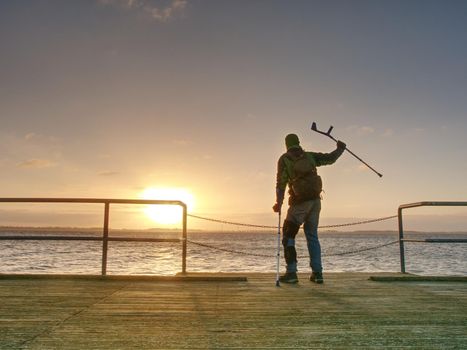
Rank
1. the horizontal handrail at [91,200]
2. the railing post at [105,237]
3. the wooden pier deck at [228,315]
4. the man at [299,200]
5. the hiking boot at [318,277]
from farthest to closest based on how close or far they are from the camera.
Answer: the horizontal handrail at [91,200]
the railing post at [105,237]
the man at [299,200]
the hiking boot at [318,277]
the wooden pier deck at [228,315]

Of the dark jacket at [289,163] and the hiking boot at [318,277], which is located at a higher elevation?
the dark jacket at [289,163]

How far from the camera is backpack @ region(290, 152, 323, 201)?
244 inches

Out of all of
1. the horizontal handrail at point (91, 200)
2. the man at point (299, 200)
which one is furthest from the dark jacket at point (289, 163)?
the horizontal handrail at point (91, 200)

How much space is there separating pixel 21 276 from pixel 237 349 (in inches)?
182

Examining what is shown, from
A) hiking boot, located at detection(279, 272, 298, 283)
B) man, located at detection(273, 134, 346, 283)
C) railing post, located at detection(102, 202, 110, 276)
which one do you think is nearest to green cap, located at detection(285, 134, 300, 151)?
man, located at detection(273, 134, 346, 283)

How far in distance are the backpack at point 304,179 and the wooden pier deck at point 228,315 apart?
4.29 feet

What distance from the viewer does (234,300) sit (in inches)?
170

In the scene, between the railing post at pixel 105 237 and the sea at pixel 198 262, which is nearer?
the railing post at pixel 105 237

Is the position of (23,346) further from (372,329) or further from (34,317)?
(372,329)

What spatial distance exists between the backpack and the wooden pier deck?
1.31 m

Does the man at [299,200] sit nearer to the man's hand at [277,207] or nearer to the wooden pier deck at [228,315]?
the man's hand at [277,207]

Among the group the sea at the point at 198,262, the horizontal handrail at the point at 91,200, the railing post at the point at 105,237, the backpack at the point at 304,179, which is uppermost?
the backpack at the point at 304,179

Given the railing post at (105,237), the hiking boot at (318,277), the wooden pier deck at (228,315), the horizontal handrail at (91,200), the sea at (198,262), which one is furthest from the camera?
the sea at (198,262)

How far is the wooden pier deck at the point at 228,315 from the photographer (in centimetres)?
268
